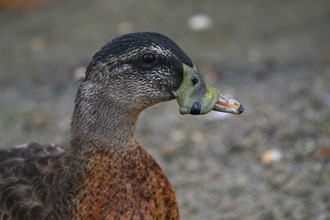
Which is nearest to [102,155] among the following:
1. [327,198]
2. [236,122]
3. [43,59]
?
[327,198]

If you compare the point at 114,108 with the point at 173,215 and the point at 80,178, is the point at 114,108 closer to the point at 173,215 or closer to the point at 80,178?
the point at 80,178

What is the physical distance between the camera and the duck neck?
2.67m

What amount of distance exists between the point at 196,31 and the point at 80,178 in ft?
13.5

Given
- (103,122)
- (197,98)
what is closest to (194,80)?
(197,98)

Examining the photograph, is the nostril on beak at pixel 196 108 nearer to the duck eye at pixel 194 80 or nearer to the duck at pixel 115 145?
the duck at pixel 115 145

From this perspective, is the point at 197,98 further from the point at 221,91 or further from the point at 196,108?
the point at 221,91

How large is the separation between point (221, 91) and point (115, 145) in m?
2.83

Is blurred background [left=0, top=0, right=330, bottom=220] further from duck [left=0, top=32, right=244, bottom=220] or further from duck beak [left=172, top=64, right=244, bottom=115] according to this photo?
duck beak [left=172, top=64, right=244, bottom=115]

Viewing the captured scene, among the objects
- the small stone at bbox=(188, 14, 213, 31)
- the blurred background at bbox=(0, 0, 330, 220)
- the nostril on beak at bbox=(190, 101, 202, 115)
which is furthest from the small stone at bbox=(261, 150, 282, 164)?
the small stone at bbox=(188, 14, 213, 31)

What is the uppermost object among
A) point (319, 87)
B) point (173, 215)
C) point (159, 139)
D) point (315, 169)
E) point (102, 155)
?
point (319, 87)

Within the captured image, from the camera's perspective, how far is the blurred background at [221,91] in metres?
4.26

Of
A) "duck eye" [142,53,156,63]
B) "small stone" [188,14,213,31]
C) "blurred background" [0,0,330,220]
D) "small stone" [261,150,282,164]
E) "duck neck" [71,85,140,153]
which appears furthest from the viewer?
"small stone" [188,14,213,31]

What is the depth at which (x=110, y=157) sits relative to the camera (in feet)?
9.09

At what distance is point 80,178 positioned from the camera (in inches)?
110
